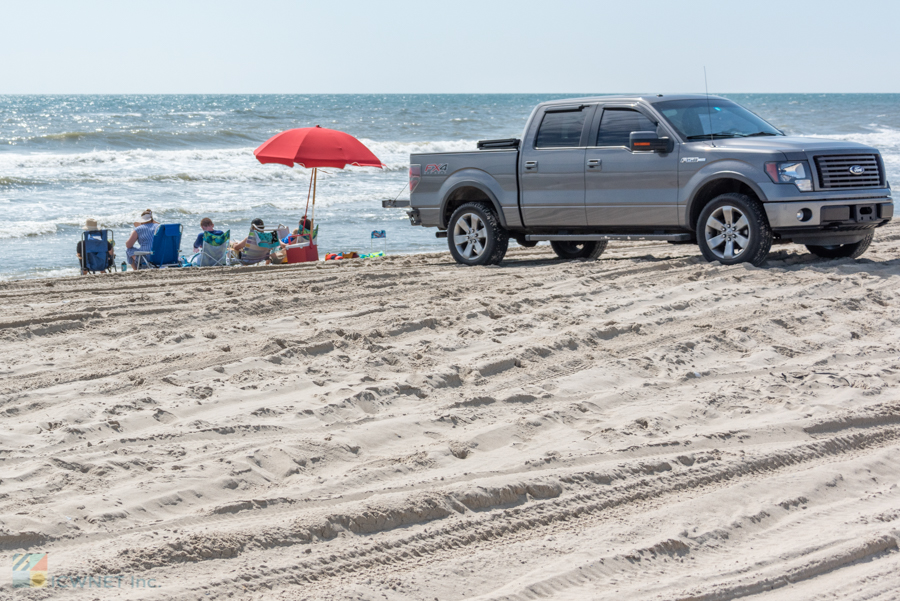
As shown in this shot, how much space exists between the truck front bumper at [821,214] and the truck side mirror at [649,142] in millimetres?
1146

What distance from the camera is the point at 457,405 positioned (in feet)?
16.1

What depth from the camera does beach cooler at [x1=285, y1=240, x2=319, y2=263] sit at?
1252cm

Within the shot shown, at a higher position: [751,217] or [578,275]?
[751,217]

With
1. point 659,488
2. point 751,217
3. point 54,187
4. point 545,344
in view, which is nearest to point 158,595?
point 659,488

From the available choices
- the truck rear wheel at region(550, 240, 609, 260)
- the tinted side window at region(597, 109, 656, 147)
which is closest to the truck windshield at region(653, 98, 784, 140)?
the tinted side window at region(597, 109, 656, 147)

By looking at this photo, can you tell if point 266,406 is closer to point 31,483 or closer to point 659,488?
point 31,483

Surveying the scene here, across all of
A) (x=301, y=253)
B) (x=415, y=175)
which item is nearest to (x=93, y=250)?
(x=301, y=253)

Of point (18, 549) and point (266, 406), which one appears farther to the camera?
point (266, 406)

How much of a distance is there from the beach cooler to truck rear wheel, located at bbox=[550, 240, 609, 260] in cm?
358

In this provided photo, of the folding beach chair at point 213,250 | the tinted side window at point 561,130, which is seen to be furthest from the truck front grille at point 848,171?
the folding beach chair at point 213,250

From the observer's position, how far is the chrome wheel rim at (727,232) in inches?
345

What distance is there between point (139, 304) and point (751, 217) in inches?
223

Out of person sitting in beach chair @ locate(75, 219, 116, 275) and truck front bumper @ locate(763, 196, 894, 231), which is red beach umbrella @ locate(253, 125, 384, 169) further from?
truck front bumper @ locate(763, 196, 894, 231)

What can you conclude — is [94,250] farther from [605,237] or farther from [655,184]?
[655,184]
